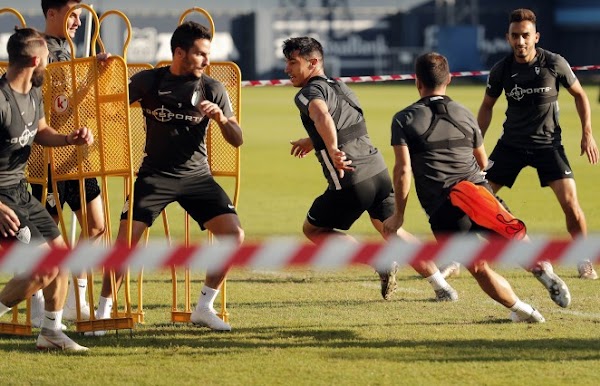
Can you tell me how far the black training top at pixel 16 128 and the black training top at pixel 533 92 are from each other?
4.77 meters

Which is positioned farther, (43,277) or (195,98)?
(195,98)

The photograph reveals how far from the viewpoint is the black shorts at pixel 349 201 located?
9641mm

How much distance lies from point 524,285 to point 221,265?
4623 millimetres

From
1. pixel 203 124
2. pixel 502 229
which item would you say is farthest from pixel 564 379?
pixel 203 124

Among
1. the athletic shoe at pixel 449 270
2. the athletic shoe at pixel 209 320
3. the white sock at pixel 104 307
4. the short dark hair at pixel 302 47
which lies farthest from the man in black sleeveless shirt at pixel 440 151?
the athletic shoe at pixel 449 270

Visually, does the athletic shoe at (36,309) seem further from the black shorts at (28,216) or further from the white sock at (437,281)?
the white sock at (437,281)

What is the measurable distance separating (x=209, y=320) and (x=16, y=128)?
6.93 ft

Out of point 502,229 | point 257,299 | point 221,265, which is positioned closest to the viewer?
point 221,265

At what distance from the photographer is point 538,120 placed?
37.6 ft

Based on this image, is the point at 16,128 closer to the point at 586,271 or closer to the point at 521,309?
the point at 521,309

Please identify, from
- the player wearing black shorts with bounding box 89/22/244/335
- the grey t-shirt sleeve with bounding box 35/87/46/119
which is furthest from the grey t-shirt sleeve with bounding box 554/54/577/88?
the grey t-shirt sleeve with bounding box 35/87/46/119

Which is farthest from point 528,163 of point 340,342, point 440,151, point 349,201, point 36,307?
point 36,307

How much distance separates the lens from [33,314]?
949cm

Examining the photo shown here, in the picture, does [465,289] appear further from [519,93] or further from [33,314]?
[33,314]
